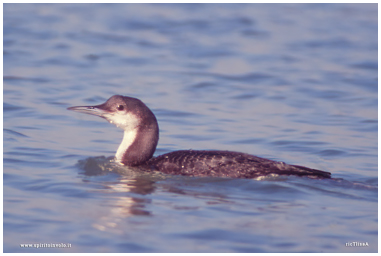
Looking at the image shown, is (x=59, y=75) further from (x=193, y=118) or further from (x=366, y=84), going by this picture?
(x=366, y=84)

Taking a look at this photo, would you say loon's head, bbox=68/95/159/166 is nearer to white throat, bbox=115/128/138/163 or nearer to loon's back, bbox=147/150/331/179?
white throat, bbox=115/128/138/163

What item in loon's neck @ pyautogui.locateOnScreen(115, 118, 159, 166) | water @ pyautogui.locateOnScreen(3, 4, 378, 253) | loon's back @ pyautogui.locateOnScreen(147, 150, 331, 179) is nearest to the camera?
water @ pyautogui.locateOnScreen(3, 4, 378, 253)

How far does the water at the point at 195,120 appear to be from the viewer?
4941mm

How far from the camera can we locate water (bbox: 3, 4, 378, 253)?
4.94 metres

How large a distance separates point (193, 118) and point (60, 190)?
3.54 meters

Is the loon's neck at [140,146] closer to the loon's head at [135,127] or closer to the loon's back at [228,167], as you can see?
the loon's head at [135,127]

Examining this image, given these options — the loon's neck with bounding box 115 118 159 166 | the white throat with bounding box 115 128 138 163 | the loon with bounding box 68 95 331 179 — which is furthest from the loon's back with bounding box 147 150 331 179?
the white throat with bounding box 115 128 138 163

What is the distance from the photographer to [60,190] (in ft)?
18.8

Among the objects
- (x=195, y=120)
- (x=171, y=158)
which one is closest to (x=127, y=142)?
(x=171, y=158)

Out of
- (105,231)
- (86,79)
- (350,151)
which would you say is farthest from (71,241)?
(86,79)

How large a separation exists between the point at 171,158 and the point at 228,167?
Answer: 1.90 feet

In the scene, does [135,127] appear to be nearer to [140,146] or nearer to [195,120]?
[140,146]

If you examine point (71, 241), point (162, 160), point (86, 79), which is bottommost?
point (71, 241)

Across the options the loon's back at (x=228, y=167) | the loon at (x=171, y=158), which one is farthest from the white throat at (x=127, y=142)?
the loon's back at (x=228, y=167)
